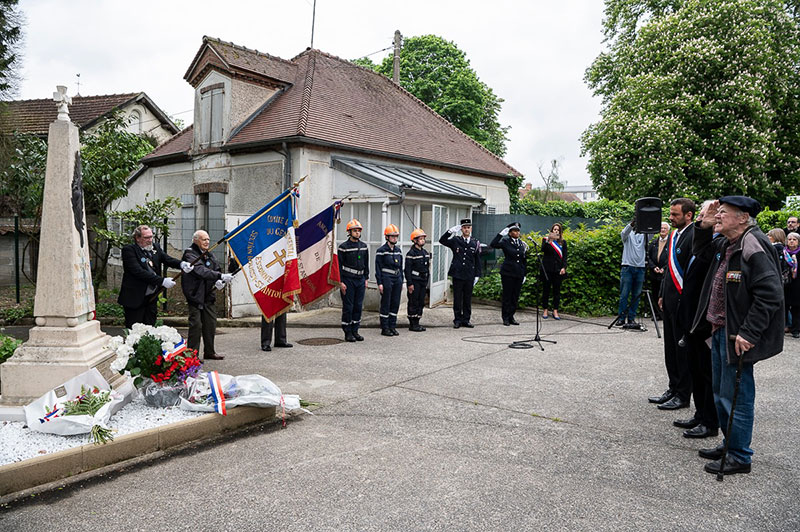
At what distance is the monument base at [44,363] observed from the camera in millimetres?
5230

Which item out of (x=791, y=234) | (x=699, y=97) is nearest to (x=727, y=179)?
(x=699, y=97)

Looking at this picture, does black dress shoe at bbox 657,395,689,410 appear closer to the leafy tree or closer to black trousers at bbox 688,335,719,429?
black trousers at bbox 688,335,719,429

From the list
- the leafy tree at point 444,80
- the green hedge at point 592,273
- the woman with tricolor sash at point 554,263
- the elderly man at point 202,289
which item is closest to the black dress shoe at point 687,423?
the elderly man at point 202,289

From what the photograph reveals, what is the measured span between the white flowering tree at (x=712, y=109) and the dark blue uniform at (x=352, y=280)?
17.0m

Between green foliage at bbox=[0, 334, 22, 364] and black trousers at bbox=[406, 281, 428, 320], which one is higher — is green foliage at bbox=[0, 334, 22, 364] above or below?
below

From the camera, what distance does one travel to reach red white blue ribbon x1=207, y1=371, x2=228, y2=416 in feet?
16.8

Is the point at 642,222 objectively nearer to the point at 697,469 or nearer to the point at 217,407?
the point at 697,469

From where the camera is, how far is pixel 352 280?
1005cm

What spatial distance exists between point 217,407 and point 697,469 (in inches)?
160

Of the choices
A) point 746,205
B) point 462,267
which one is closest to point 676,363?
point 746,205

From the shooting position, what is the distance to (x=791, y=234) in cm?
1053

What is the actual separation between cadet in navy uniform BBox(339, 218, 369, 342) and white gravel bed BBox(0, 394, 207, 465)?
473 cm

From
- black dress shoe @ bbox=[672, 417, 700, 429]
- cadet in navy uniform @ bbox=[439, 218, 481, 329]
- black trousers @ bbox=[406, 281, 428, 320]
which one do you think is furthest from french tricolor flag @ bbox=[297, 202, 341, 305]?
black dress shoe @ bbox=[672, 417, 700, 429]

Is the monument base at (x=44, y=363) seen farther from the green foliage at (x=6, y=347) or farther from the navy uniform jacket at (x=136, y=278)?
the navy uniform jacket at (x=136, y=278)
